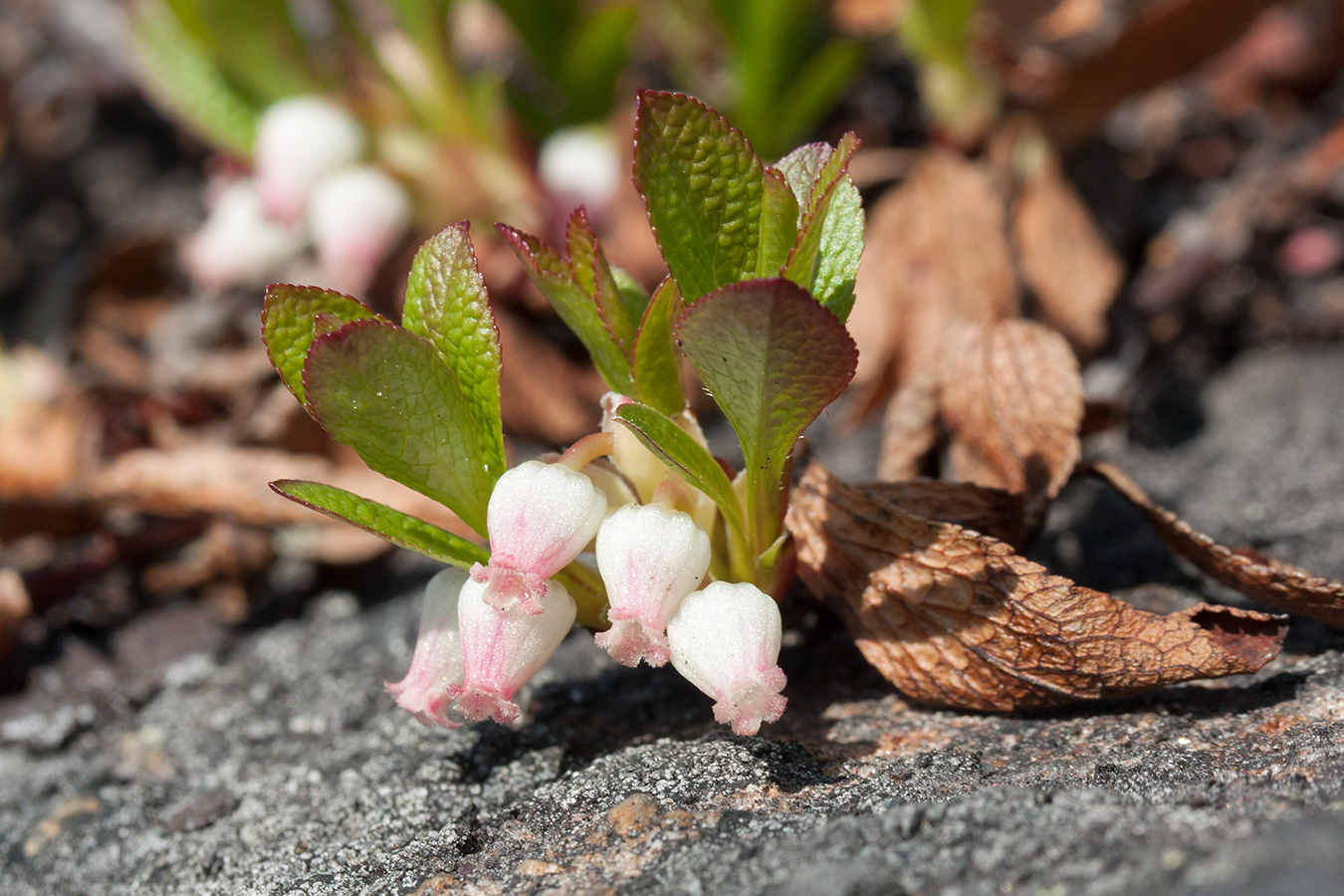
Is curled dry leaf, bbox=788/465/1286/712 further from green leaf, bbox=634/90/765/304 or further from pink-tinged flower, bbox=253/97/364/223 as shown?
pink-tinged flower, bbox=253/97/364/223

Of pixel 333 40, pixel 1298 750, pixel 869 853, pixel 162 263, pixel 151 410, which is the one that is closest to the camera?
pixel 869 853

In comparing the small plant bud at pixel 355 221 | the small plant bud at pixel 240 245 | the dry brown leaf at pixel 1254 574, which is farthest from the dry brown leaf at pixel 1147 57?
the small plant bud at pixel 240 245

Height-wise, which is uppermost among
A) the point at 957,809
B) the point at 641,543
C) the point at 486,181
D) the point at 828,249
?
the point at 486,181

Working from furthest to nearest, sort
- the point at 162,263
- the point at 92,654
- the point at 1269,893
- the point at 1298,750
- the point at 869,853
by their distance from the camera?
the point at 162,263, the point at 92,654, the point at 1298,750, the point at 869,853, the point at 1269,893

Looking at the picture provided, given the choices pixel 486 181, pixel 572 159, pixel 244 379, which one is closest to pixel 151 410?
pixel 244 379

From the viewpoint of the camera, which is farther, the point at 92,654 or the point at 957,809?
the point at 92,654

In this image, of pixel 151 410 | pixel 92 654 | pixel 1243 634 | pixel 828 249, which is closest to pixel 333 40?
pixel 151 410

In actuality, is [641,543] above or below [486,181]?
below

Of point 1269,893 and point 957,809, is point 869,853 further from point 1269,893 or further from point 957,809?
point 1269,893
